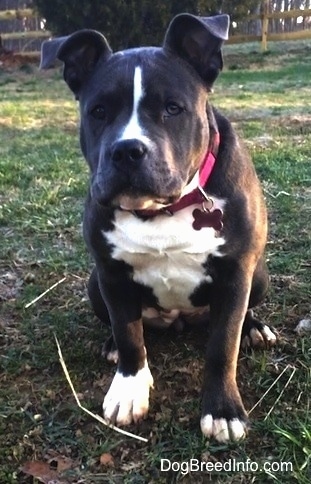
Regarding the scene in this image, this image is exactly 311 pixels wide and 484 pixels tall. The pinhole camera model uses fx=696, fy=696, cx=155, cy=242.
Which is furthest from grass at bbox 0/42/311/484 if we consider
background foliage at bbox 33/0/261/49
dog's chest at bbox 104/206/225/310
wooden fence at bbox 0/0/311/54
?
wooden fence at bbox 0/0/311/54

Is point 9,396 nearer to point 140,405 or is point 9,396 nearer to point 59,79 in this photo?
point 140,405

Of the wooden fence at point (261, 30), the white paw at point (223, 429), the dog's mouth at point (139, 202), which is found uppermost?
the dog's mouth at point (139, 202)

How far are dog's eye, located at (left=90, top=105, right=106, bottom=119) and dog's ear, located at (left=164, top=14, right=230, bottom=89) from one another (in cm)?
34

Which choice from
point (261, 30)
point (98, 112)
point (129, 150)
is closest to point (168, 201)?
point (129, 150)

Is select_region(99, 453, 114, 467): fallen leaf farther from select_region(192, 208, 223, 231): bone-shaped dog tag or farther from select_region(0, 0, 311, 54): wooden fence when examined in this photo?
select_region(0, 0, 311, 54): wooden fence

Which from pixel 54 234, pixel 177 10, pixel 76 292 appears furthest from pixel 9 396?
pixel 177 10

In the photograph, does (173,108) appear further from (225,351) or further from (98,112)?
(225,351)

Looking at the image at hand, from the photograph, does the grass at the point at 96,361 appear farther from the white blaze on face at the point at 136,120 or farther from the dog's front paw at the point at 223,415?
the white blaze on face at the point at 136,120

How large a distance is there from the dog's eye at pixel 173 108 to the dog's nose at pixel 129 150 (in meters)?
0.24

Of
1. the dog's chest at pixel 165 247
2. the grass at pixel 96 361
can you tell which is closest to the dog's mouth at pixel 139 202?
the dog's chest at pixel 165 247

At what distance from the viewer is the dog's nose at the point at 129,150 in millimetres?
2168

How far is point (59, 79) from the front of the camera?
1288 cm

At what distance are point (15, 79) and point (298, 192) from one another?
9381mm

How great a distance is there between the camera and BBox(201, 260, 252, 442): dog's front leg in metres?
2.46
